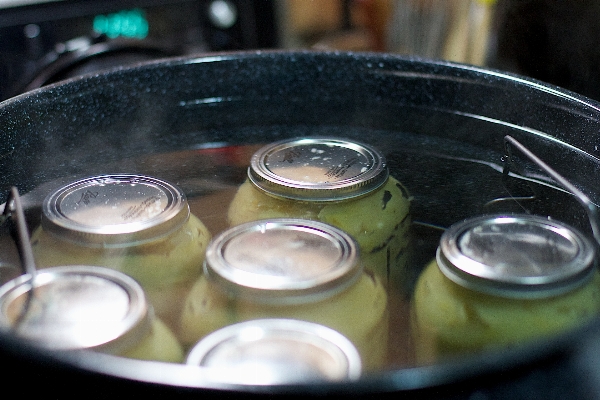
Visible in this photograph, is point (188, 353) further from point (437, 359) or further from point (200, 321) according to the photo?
point (437, 359)

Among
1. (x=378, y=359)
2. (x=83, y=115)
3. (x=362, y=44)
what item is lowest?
(x=362, y=44)

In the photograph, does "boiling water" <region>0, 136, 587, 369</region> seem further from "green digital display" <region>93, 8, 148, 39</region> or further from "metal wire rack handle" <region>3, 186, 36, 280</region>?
"green digital display" <region>93, 8, 148, 39</region>

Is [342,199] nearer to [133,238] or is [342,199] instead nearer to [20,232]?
[133,238]

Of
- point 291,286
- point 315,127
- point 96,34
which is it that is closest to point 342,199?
point 291,286

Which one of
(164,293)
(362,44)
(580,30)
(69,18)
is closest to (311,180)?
(164,293)

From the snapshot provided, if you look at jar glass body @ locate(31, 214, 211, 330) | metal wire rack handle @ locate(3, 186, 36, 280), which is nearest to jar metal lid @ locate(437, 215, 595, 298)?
jar glass body @ locate(31, 214, 211, 330)

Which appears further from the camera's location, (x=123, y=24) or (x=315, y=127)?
(x=123, y=24)

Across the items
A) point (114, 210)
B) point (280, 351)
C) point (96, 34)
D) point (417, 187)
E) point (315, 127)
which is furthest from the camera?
point (96, 34)
